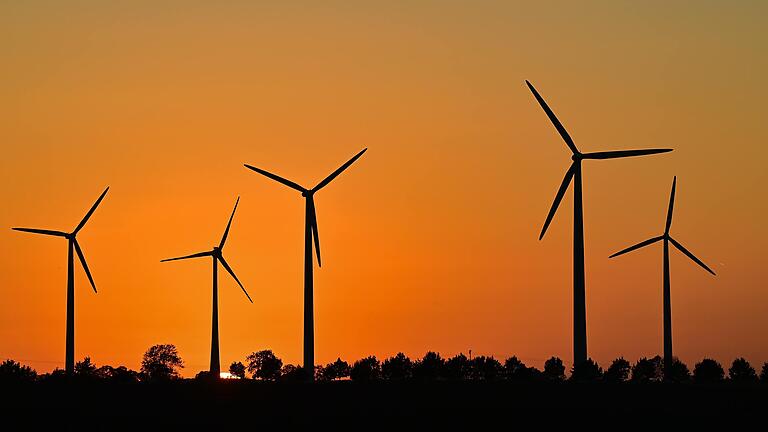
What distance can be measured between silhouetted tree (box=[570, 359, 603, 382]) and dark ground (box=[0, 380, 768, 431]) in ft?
17.7

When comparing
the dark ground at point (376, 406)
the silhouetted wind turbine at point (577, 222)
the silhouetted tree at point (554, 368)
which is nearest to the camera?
the dark ground at point (376, 406)

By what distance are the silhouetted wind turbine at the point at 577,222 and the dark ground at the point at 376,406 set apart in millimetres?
5046

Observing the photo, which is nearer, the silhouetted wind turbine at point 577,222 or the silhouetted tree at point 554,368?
the silhouetted wind turbine at point 577,222

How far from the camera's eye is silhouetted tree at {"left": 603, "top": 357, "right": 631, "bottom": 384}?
165 meters

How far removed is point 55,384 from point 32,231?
39.7 metres

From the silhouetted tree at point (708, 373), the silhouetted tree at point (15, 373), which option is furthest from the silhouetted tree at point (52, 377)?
the silhouetted tree at point (708, 373)

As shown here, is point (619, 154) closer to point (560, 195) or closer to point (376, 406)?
point (560, 195)

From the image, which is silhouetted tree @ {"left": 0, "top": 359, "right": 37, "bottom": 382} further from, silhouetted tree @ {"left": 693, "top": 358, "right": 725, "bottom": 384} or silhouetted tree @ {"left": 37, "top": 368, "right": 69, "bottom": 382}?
silhouetted tree @ {"left": 693, "top": 358, "right": 725, "bottom": 384}

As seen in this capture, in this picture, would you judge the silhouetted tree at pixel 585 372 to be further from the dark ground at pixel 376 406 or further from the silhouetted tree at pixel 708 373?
the silhouetted tree at pixel 708 373

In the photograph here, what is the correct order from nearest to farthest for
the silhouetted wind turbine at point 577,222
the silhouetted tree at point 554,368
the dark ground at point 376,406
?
the dark ground at point 376,406
the silhouetted wind turbine at point 577,222
the silhouetted tree at point 554,368

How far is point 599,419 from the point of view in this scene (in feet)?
400

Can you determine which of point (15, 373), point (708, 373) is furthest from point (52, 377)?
point (708, 373)

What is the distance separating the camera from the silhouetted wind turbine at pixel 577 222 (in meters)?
152

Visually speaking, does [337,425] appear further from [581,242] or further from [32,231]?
[32,231]
